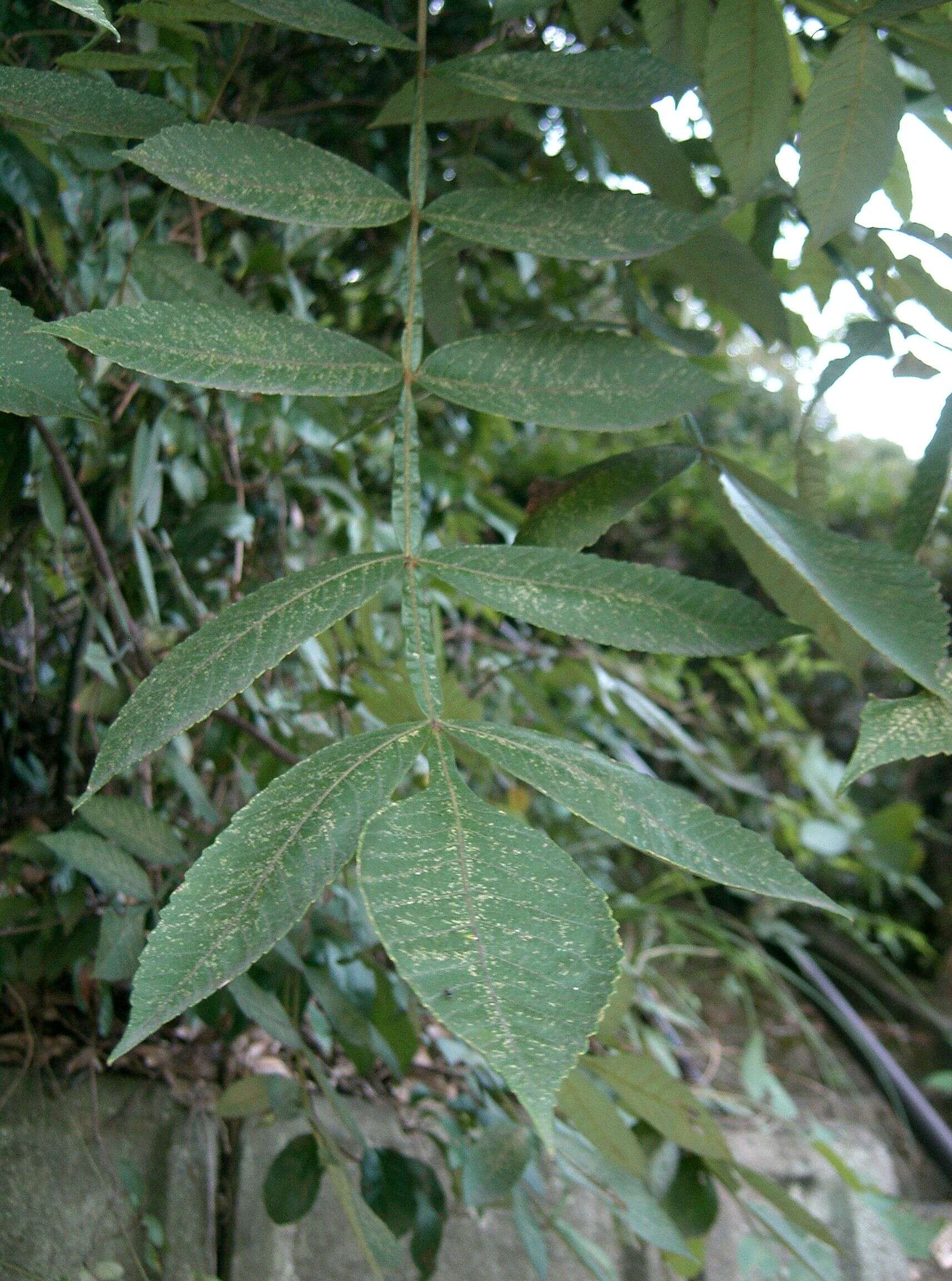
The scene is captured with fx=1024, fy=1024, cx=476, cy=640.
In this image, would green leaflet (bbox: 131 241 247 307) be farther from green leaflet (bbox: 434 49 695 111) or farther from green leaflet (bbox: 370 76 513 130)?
green leaflet (bbox: 434 49 695 111)

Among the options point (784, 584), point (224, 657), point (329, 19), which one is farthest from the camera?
point (784, 584)

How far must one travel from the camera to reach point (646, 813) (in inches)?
16.8

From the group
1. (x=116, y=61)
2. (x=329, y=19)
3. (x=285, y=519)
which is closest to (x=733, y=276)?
(x=329, y=19)

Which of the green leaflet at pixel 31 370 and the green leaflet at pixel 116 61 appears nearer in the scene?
the green leaflet at pixel 31 370

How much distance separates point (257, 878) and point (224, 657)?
0.11 m

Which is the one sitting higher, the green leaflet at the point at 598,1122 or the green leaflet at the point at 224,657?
the green leaflet at the point at 224,657

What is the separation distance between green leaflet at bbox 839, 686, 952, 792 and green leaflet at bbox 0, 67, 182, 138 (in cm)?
48

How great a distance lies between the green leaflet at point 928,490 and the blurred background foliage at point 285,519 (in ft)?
0.21

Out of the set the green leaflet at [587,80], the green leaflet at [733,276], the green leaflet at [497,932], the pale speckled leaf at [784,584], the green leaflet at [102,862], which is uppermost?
the green leaflet at [587,80]

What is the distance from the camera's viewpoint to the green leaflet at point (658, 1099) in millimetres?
833

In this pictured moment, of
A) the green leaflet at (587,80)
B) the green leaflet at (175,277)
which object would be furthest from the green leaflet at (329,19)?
the green leaflet at (175,277)

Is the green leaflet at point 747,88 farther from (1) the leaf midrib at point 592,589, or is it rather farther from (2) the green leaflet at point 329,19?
(1) the leaf midrib at point 592,589

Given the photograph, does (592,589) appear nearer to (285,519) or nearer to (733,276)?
(733,276)

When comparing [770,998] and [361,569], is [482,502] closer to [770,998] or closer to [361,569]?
[361,569]
